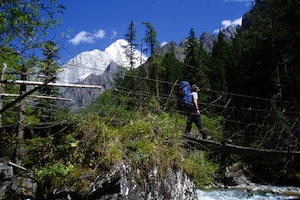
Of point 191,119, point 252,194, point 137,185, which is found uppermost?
point 191,119

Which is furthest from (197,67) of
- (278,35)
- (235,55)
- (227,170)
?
(227,170)

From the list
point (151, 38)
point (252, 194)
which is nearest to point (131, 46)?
point (151, 38)

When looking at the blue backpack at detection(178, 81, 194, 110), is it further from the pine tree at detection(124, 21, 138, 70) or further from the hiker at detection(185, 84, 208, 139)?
the pine tree at detection(124, 21, 138, 70)

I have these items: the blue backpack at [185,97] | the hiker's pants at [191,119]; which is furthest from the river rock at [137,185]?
the blue backpack at [185,97]

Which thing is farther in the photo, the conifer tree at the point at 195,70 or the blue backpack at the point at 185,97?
the conifer tree at the point at 195,70

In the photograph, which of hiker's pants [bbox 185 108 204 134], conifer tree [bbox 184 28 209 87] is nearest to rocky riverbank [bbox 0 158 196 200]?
hiker's pants [bbox 185 108 204 134]

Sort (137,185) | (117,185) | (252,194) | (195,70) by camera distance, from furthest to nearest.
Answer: (195,70)
(252,194)
(137,185)
(117,185)

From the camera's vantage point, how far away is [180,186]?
478 centimetres

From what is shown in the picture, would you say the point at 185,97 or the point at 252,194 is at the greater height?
the point at 185,97

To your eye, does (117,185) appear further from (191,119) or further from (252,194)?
(252,194)

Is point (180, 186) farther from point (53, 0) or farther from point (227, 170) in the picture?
point (227, 170)

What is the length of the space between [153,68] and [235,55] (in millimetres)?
7125

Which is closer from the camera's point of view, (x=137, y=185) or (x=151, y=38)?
(x=137, y=185)

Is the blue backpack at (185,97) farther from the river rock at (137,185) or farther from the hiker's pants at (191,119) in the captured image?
the river rock at (137,185)
